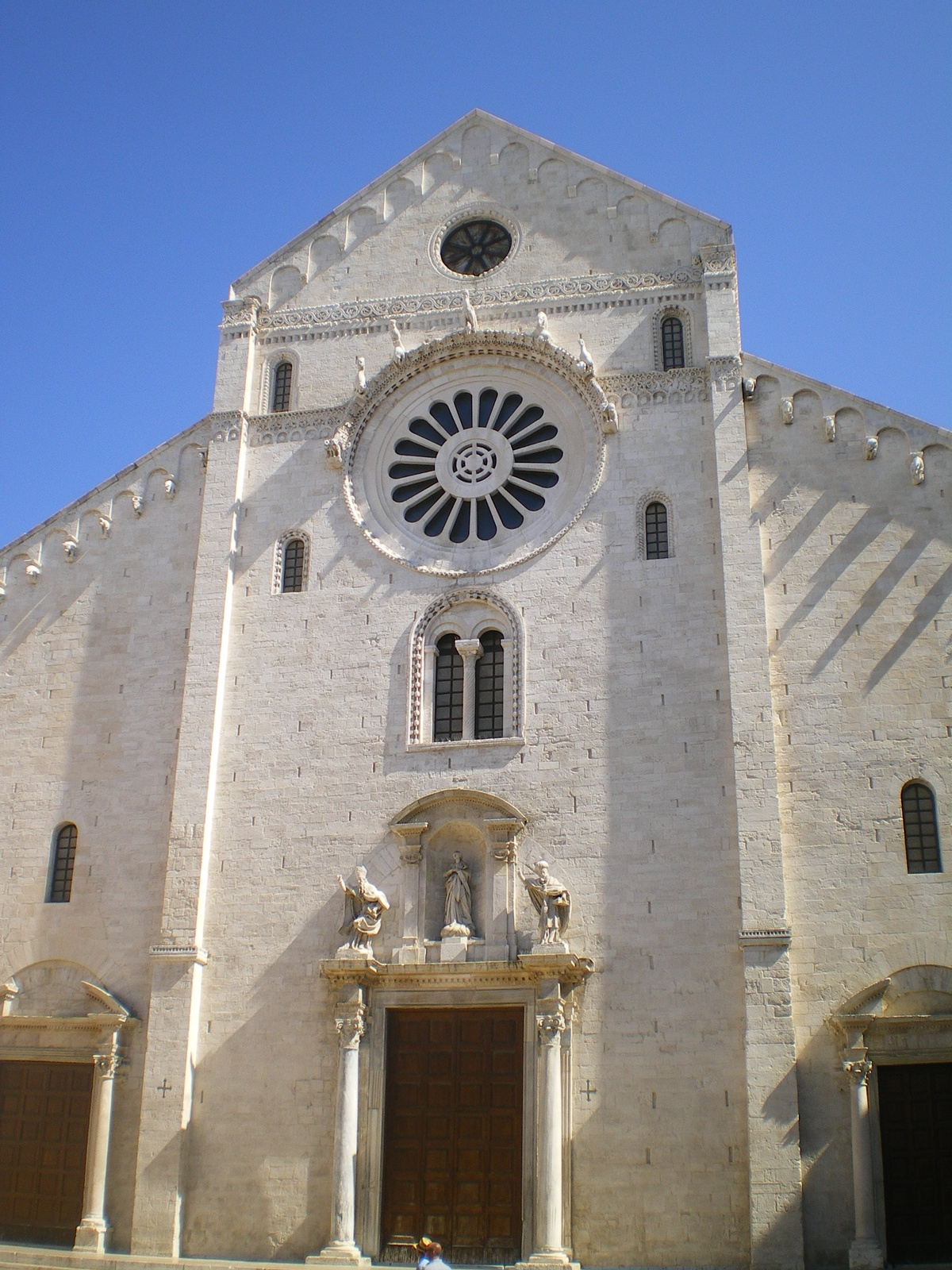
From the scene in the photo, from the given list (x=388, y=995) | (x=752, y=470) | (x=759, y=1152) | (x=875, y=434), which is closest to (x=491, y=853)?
(x=388, y=995)

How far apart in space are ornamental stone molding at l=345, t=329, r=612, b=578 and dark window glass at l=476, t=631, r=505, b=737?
1260 mm

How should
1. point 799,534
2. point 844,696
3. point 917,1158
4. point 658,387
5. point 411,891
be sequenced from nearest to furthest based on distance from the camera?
1. point 917,1158
2. point 844,696
3. point 411,891
4. point 799,534
5. point 658,387

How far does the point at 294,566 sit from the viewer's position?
23.1m

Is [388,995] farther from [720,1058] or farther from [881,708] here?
[881,708]

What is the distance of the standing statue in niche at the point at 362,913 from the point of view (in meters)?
19.7

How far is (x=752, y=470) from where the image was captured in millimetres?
21500

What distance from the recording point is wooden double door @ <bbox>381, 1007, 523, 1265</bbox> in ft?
60.5

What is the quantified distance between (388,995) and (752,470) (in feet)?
33.9

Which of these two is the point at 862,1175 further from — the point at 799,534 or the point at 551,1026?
the point at 799,534

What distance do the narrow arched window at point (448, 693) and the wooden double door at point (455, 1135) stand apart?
14.7 ft

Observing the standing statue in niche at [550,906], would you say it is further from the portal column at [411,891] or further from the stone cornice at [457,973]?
the portal column at [411,891]

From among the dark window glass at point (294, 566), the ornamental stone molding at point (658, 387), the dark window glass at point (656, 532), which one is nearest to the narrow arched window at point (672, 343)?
the ornamental stone molding at point (658, 387)

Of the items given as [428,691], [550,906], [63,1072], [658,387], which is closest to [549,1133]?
[550,906]

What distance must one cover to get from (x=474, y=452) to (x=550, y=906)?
8461 millimetres
